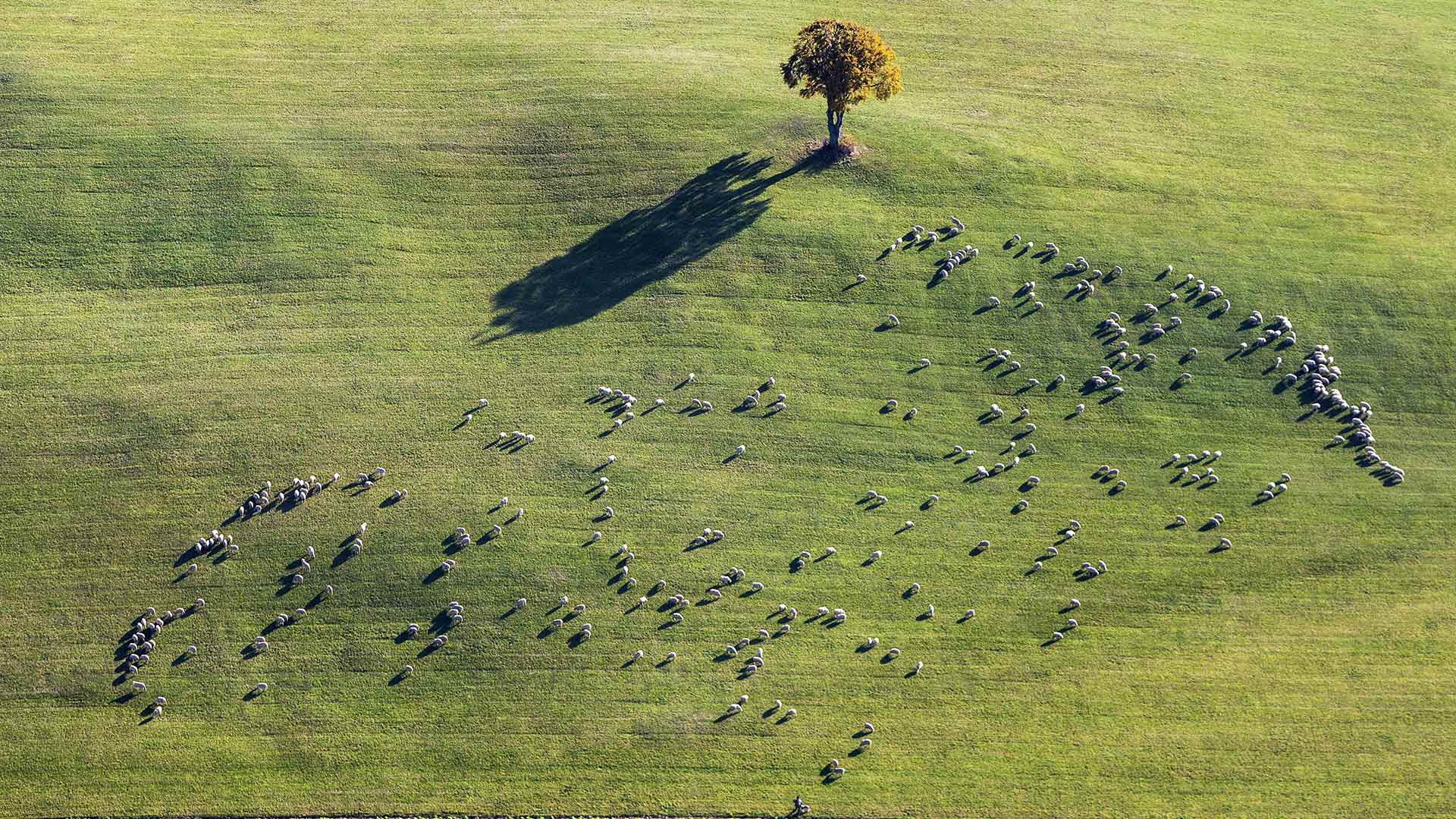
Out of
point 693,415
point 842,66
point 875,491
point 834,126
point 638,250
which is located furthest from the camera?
point 834,126

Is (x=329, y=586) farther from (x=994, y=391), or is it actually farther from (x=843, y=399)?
(x=994, y=391)

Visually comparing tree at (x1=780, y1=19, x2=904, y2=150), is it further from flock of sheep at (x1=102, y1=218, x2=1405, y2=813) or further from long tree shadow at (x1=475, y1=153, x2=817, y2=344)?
flock of sheep at (x1=102, y1=218, x2=1405, y2=813)

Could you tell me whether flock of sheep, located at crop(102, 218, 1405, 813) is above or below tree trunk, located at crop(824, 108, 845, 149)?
below

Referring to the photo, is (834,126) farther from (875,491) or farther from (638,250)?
(875,491)

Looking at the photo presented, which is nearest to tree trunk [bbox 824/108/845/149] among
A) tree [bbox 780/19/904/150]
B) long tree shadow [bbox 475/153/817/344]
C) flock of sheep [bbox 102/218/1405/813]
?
tree [bbox 780/19/904/150]

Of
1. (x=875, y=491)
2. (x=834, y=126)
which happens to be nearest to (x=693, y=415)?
(x=875, y=491)

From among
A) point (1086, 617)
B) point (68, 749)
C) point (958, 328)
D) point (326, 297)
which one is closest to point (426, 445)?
point (326, 297)

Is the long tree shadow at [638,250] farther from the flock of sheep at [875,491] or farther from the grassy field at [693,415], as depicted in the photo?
the flock of sheep at [875,491]
